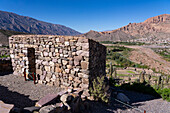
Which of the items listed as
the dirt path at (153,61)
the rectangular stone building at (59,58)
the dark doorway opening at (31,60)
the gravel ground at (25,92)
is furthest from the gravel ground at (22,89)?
the dirt path at (153,61)

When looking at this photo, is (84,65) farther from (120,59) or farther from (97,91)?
(120,59)

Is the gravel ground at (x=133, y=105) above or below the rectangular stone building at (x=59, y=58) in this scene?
below

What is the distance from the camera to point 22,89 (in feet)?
17.1

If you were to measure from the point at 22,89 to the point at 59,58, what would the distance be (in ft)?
7.06

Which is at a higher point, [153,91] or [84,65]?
[84,65]

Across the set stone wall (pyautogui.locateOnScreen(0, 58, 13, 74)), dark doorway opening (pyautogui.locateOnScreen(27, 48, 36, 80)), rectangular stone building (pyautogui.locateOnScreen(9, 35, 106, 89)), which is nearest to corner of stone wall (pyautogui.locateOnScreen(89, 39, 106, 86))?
rectangular stone building (pyautogui.locateOnScreen(9, 35, 106, 89))

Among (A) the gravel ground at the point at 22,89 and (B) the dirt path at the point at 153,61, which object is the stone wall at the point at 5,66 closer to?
(A) the gravel ground at the point at 22,89

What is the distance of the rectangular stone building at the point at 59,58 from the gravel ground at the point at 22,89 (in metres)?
0.45

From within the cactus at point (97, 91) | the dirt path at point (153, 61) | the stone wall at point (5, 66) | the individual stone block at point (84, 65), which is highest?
the individual stone block at point (84, 65)

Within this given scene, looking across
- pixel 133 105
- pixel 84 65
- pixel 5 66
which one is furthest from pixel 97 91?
pixel 5 66

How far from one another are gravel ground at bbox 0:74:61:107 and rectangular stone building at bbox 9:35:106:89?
0.45 meters

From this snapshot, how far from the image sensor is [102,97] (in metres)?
5.19

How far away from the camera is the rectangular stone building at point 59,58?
498 centimetres

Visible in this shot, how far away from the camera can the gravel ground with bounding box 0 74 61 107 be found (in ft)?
14.2
